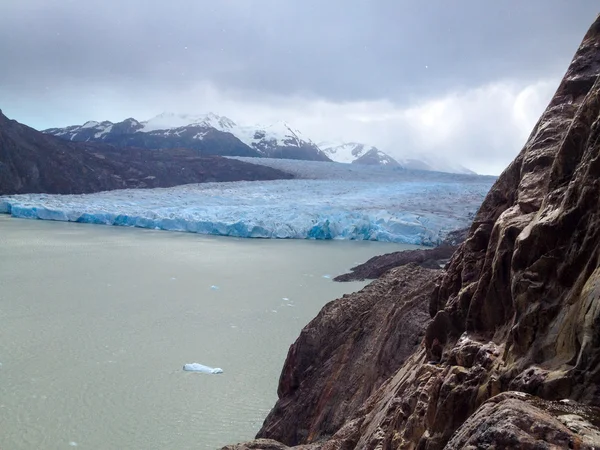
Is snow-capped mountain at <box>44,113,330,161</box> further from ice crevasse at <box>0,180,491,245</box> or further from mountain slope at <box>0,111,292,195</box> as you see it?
ice crevasse at <box>0,180,491,245</box>

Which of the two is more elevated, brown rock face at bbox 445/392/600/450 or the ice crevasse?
the ice crevasse

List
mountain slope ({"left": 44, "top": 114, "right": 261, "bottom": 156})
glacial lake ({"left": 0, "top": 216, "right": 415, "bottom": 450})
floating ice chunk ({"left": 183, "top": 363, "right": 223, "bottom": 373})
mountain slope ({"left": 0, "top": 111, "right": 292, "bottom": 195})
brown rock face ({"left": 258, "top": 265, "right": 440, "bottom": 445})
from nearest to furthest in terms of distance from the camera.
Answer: brown rock face ({"left": 258, "top": 265, "right": 440, "bottom": 445}), glacial lake ({"left": 0, "top": 216, "right": 415, "bottom": 450}), floating ice chunk ({"left": 183, "top": 363, "right": 223, "bottom": 373}), mountain slope ({"left": 0, "top": 111, "right": 292, "bottom": 195}), mountain slope ({"left": 44, "top": 114, "right": 261, "bottom": 156})

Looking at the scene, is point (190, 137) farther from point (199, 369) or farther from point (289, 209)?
point (199, 369)

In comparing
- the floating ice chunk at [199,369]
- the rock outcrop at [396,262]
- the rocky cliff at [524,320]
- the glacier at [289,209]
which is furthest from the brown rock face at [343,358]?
the glacier at [289,209]

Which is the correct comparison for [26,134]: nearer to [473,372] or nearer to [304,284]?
[304,284]

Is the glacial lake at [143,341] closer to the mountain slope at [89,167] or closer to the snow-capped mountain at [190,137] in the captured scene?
the mountain slope at [89,167]

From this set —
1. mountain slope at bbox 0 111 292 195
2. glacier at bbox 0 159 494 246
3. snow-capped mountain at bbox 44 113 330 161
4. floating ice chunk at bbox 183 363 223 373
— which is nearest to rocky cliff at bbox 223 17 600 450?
floating ice chunk at bbox 183 363 223 373

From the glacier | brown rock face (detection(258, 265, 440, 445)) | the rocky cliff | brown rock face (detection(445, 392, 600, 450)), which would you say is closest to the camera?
brown rock face (detection(445, 392, 600, 450))
